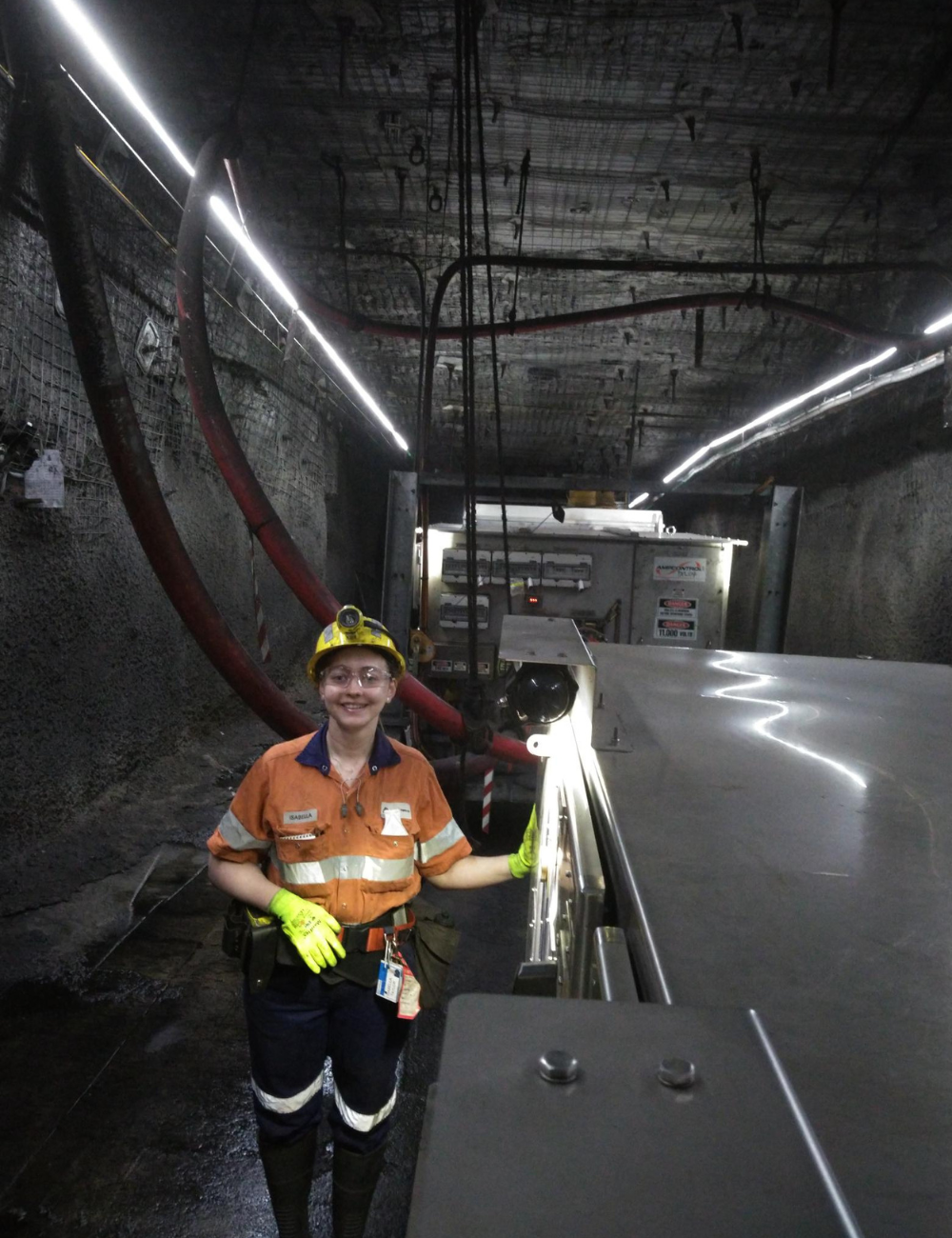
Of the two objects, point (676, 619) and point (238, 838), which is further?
point (676, 619)

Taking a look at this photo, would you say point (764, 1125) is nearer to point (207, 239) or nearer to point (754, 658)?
point (754, 658)

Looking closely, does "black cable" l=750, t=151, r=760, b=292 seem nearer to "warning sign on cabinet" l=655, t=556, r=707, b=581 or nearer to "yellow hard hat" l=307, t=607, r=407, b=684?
"warning sign on cabinet" l=655, t=556, r=707, b=581

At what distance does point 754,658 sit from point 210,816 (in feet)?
12.9

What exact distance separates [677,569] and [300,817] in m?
5.44

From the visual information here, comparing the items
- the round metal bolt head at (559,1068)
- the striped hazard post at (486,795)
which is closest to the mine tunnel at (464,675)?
the round metal bolt head at (559,1068)

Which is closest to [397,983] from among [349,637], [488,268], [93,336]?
[349,637]

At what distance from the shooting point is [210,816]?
5.27 meters

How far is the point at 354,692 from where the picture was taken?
238 cm

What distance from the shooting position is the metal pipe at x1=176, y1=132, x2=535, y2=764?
373 cm

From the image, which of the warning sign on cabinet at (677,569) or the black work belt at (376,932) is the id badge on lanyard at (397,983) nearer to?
the black work belt at (376,932)

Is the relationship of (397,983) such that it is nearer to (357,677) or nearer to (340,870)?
(340,870)

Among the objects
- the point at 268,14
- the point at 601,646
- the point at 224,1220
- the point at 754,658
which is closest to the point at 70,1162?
the point at 224,1220

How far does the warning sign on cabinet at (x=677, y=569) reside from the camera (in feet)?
23.4

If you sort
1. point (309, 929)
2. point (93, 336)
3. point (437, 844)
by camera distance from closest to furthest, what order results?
point (309, 929) → point (437, 844) → point (93, 336)
